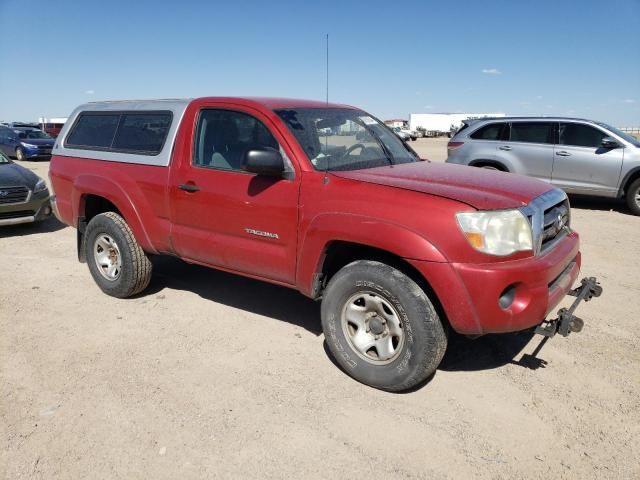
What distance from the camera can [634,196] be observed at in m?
8.80

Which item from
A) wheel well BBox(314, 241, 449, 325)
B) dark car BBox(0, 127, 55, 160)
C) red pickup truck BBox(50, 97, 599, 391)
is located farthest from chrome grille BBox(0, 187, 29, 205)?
dark car BBox(0, 127, 55, 160)

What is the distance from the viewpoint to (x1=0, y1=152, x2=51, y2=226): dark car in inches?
296

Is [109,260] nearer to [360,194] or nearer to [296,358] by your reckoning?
[296,358]

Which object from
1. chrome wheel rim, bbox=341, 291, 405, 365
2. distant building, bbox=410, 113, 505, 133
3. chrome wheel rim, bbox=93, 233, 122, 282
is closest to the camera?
chrome wheel rim, bbox=341, 291, 405, 365

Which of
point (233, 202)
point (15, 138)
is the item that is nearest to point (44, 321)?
point (233, 202)

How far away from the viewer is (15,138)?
67.8 feet

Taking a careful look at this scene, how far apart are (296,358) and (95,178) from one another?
8.58 feet

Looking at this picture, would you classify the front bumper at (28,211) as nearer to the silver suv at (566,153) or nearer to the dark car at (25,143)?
the silver suv at (566,153)

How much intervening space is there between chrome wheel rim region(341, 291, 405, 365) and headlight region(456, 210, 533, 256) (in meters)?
0.67

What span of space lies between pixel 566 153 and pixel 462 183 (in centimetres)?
684

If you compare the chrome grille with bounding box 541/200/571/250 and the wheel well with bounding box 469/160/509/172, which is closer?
the chrome grille with bounding box 541/200/571/250

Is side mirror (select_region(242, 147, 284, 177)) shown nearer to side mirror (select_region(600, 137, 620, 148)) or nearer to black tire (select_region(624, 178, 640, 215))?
side mirror (select_region(600, 137, 620, 148))

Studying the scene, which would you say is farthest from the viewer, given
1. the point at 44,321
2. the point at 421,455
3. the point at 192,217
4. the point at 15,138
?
the point at 15,138

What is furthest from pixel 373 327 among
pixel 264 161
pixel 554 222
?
pixel 554 222
